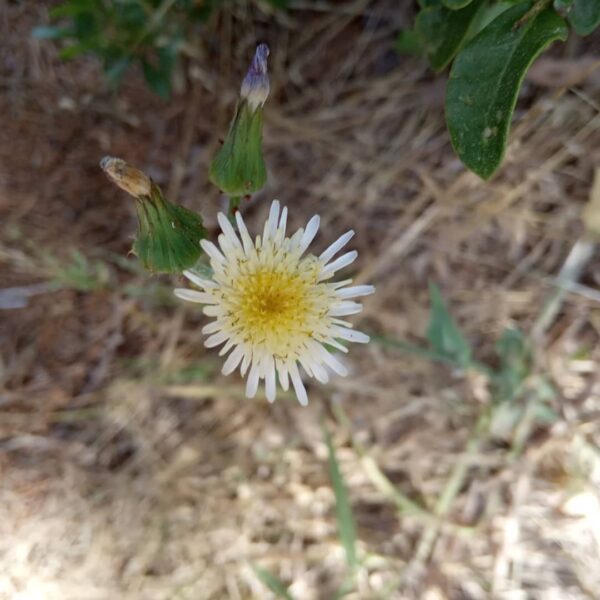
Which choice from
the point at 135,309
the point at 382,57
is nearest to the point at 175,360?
the point at 135,309

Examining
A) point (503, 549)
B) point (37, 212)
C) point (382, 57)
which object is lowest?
point (503, 549)

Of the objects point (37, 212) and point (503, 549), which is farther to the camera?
point (503, 549)

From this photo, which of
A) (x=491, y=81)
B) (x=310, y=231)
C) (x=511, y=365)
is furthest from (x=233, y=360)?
(x=511, y=365)

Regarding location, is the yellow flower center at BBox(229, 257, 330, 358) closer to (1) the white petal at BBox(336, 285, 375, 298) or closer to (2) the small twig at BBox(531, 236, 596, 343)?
(1) the white petal at BBox(336, 285, 375, 298)

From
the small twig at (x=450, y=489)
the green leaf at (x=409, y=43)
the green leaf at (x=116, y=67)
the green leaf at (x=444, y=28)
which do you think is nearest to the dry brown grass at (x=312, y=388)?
the small twig at (x=450, y=489)

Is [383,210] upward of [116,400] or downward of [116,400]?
upward

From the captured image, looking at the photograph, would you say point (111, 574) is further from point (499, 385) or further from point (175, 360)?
point (499, 385)

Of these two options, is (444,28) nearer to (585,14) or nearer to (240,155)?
(585,14)
